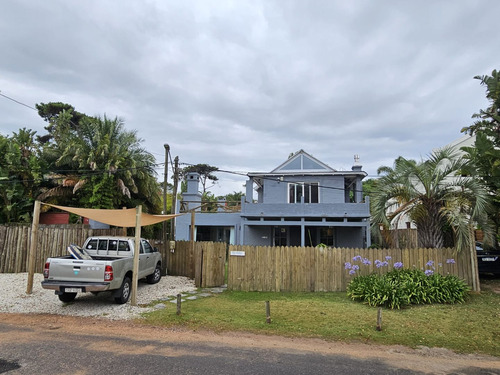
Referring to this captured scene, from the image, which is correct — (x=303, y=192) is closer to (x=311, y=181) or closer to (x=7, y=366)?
(x=311, y=181)

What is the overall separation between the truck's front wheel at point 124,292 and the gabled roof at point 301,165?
1298cm

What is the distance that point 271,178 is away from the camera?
20234 mm

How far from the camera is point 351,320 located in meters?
7.23

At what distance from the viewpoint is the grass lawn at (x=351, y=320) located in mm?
6172

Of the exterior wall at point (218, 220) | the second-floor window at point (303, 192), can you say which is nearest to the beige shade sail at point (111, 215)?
the exterior wall at point (218, 220)

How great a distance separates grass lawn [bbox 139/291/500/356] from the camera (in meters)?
6.17

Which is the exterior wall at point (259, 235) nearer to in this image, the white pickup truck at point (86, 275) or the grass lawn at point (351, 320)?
the grass lawn at point (351, 320)

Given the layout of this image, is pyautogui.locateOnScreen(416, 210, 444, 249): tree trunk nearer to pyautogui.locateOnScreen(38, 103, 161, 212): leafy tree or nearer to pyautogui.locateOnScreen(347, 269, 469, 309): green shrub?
pyautogui.locateOnScreen(347, 269, 469, 309): green shrub

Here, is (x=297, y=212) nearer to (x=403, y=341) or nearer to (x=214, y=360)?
(x=403, y=341)

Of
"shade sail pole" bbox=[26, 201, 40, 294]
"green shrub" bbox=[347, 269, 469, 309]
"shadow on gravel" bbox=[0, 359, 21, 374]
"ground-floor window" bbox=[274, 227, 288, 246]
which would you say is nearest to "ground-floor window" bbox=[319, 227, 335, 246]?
"ground-floor window" bbox=[274, 227, 288, 246]

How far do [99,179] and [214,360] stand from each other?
13.8 m

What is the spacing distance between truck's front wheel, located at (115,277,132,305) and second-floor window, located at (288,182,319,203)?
1288 cm

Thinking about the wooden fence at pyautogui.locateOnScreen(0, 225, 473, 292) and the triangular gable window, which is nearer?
the wooden fence at pyautogui.locateOnScreen(0, 225, 473, 292)

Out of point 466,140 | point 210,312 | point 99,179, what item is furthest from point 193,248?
point 466,140
